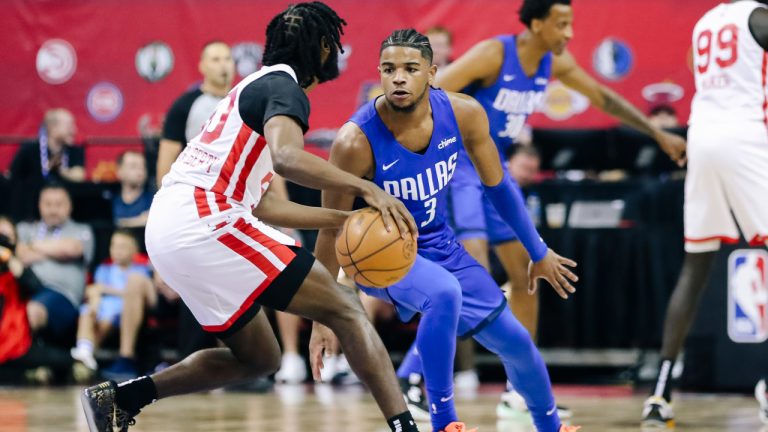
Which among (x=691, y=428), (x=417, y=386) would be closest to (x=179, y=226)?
(x=417, y=386)

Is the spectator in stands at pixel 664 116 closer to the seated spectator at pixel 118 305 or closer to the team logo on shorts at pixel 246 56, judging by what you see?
the team logo on shorts at pixel 246 56

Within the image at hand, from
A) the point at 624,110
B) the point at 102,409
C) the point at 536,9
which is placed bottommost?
the point at 102,409

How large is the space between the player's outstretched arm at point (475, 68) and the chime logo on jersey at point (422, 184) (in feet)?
4.47

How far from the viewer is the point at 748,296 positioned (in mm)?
7355

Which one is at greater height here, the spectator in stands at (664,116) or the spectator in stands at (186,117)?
the spectator in stands at (664,116)

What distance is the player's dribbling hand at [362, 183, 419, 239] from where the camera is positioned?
3.87 m

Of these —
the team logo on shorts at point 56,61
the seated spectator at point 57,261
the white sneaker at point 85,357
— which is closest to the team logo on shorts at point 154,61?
the team logo on shorts at point 56,61

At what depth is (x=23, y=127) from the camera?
37.0ft

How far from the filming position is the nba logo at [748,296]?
24.0ft

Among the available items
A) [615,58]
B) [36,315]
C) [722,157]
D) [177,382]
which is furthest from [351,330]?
[615,58]

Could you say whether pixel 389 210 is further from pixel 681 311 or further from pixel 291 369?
pixel 291 369

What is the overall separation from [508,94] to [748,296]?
2250 millimetres

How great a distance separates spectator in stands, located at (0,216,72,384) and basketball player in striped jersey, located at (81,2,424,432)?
4.29 meters

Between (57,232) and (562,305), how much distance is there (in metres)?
3.77
